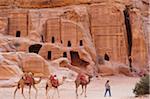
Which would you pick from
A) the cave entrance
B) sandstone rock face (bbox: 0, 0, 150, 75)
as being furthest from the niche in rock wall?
the cave entrance

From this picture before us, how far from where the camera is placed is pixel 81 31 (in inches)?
2037

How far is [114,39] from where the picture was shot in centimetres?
5250

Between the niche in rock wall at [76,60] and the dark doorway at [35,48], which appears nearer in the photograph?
the niche in rock wall at [76,60]

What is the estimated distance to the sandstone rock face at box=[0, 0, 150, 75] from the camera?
163 feet

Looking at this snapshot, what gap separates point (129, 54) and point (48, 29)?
41.9ft

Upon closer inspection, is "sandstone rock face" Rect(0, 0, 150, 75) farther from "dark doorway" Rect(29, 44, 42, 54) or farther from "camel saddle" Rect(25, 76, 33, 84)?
"camel saddle" Rect(25, 76, 33, 84)

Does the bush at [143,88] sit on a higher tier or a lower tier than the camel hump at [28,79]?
lower

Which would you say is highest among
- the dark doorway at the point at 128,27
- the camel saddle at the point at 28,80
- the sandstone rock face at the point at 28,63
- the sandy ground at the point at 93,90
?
the dark doorway at the point at 128,27

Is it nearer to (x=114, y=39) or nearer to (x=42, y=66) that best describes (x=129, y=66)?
(x=114, y=39)

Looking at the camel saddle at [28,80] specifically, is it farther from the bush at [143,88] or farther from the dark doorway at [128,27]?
the dark doorway at [128,27]

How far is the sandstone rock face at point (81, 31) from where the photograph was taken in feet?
163

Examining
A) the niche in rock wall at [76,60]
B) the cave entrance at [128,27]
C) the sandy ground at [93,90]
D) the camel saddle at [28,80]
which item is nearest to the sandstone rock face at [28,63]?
the sandy ground at [93,90]

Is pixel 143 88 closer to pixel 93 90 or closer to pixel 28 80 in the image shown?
pixel 28 80

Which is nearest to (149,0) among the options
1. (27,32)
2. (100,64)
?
(100,64)
